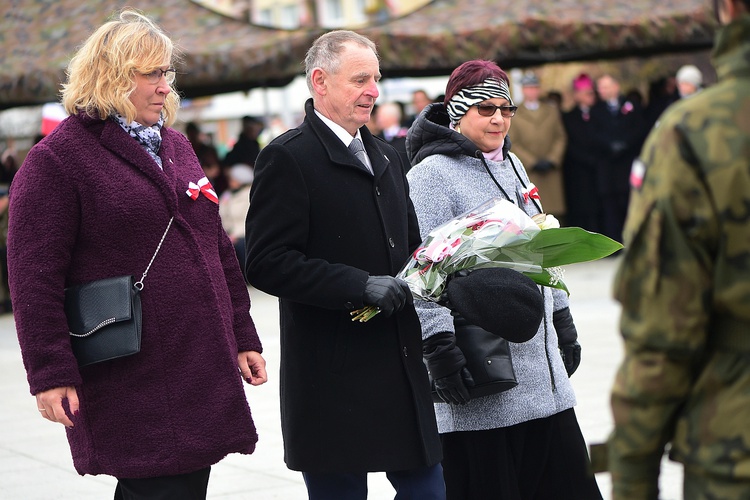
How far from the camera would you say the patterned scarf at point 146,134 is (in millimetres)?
3852

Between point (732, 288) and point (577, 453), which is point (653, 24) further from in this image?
point (732, 288)

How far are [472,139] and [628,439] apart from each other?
252 centimetres

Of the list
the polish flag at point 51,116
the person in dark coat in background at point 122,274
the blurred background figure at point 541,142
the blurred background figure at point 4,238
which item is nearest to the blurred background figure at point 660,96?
the blurred background figure at point 541,142

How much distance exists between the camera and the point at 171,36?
13.2m

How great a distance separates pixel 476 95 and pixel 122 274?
62.5 inches

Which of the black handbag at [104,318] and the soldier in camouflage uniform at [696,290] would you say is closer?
the soldier in camouflage uniform at [696,290]

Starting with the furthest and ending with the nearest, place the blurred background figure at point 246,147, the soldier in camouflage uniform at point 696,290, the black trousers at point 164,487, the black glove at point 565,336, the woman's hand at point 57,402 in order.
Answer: the blurred background figure at point 246,147 < the black glove at point 565,336 < the black trousers at point 164,487 < the woman's hand at point 57,402 < the soldier in camouflage uniform at point 696,290

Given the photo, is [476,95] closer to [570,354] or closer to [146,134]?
[570,354]

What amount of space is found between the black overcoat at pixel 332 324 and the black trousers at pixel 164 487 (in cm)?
35

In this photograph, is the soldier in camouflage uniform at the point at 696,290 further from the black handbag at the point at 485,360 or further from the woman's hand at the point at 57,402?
the black handbag at the point at 485,360

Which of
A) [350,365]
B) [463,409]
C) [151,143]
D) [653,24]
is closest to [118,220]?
[151,143]

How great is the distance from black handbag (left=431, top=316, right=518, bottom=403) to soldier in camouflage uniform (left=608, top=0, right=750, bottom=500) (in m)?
1.97

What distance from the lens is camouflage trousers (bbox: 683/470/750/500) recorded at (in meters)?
2.22

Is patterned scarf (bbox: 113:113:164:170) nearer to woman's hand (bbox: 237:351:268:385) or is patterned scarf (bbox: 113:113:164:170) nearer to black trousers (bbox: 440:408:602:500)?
woman's hand (bbox: 237:351:268:385)
